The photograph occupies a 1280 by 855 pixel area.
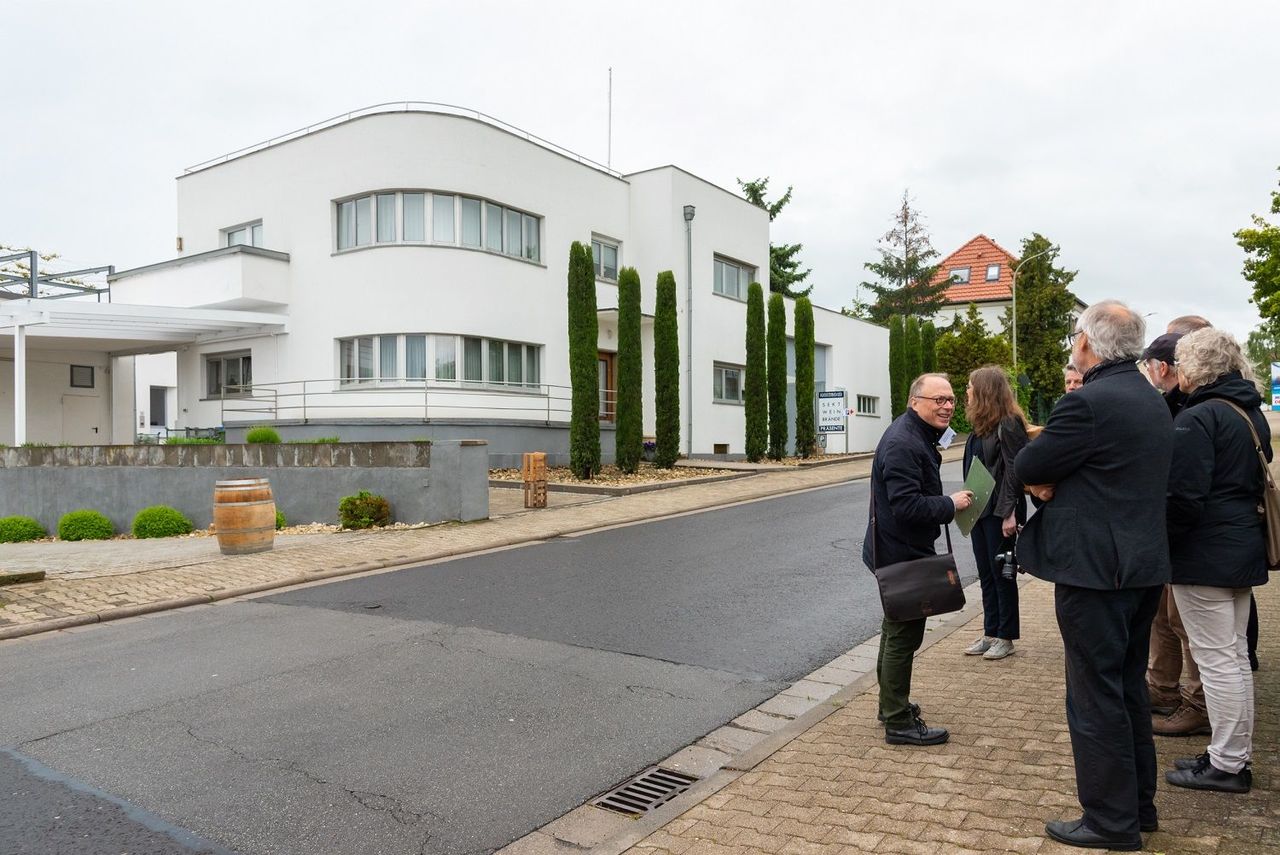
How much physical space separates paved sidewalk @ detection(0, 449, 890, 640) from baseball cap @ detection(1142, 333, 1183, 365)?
8327 millimetres

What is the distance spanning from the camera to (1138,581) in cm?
318

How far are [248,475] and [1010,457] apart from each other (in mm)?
13629

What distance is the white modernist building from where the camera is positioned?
2073 centimetres

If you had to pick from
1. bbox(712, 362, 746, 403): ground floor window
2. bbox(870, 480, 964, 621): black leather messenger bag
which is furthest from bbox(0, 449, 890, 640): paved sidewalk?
bbox(712, 362, 746, 403): ground floor window

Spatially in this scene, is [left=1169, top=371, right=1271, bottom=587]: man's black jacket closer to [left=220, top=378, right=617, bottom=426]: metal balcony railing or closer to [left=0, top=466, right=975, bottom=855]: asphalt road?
[left=0, top=466, right=975, bottom=855]: asphalt road

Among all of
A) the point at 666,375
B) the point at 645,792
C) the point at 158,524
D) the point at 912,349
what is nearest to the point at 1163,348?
the point at 645,792

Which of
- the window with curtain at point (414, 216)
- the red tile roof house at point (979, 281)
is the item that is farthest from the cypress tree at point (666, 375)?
the red tile roof house at point (979, 281)

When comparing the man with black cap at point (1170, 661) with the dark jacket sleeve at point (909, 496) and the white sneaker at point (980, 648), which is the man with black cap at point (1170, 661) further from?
the white sneaker at point (980, 648)

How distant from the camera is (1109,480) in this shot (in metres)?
3.27

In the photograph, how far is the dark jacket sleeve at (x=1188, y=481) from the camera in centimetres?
363

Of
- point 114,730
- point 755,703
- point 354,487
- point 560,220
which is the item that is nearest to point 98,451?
point 354,487

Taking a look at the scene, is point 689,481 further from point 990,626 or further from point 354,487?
point 990,626

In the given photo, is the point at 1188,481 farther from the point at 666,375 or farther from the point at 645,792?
the point at 666,375

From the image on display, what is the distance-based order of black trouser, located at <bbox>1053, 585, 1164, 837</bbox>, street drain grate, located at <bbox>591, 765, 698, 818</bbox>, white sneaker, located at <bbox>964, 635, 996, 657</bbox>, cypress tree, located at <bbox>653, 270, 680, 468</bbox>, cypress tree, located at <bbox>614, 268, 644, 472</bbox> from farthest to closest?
1. cypress tree, located at <bbox>653, 270, 680, 468</bbox>
2. cypress tree, located at <bbox>614, 268, 644, 472</bbox>
3. white sneaker, located at <bbox>964, 635, 996, 657</bbox>
4. street drain grate, located at <bbox>591, 765, 698, 818</bbox>
5. black trouser, located at <bbox>1053, 585, 1164, 837</bbox>
